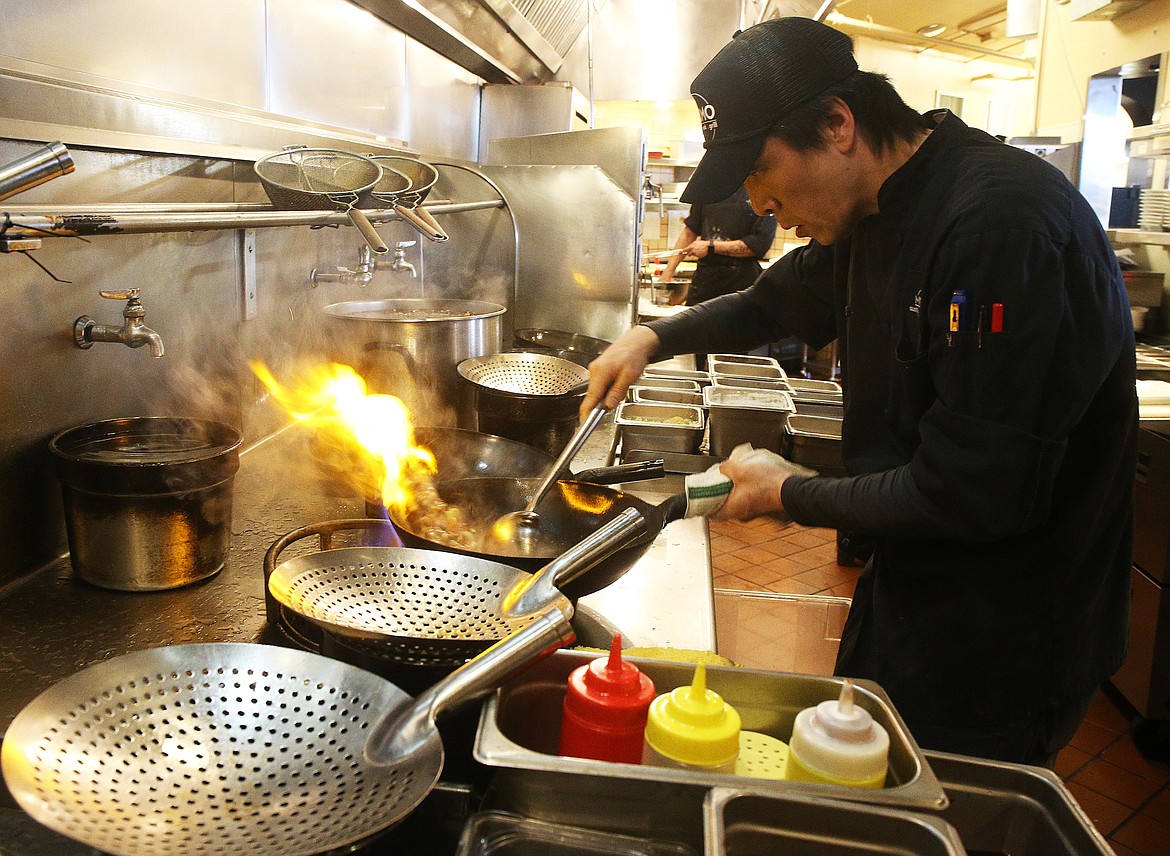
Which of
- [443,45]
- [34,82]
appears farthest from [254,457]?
[443,45]

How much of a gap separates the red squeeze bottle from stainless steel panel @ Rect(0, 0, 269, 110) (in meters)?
1.38

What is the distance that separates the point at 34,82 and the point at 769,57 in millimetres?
1219

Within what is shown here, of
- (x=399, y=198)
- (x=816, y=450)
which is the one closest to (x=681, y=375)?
(x=816, y=450)

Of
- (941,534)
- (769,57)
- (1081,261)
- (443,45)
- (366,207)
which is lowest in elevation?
(941,534)

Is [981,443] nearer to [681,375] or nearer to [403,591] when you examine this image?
[403,591]

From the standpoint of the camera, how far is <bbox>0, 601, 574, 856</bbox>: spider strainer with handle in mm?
797

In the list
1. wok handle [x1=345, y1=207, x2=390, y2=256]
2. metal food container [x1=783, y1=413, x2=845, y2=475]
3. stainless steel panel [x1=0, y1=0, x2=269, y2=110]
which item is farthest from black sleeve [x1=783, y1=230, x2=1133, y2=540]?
metal food container [x1=783, y1=413, x2=845, y2=475]

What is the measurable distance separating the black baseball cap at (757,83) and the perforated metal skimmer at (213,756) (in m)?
0.99

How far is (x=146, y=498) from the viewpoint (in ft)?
4.61

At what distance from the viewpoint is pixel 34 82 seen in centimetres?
146

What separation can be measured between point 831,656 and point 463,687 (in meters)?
2.59

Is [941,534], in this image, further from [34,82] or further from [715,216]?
[715,216]

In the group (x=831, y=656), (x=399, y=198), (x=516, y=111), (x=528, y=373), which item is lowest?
(x=831, y=656)

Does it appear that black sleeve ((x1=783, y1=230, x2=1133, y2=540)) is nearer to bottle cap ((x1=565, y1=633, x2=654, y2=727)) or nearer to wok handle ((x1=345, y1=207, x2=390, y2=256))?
bottle cap ((x1=565, y1=633, x2=654, y2=727))
